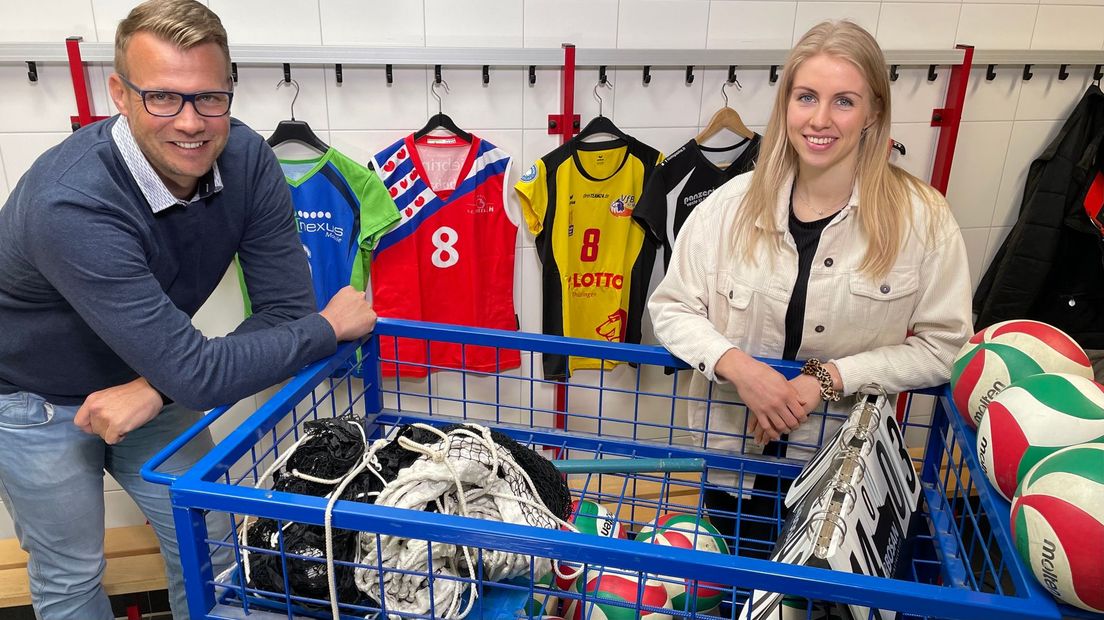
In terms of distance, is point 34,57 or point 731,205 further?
point 34,57

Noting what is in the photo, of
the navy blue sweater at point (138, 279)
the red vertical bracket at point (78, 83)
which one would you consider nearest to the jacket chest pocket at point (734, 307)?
the navy blue sweater at point (138, 279)

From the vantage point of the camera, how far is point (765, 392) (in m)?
1.45

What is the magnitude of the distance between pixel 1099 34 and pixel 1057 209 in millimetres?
649

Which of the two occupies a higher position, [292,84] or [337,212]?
[292,84]

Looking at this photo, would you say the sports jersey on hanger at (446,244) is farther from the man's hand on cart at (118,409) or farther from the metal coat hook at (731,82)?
the man's hand on cart at (118,409)

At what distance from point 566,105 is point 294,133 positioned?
839 millimetres

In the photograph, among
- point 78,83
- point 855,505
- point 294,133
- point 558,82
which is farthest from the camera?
point 558,82

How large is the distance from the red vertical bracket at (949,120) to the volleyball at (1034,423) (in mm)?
1682

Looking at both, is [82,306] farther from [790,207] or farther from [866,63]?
[866,63]

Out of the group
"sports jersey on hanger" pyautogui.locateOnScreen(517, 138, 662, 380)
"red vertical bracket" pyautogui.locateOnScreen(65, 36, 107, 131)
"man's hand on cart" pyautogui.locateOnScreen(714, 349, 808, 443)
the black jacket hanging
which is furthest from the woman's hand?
"red vertical bracket" pyautogui.locateOnScreen(65, 36, 107, 131)

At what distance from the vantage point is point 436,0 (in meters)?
2.44

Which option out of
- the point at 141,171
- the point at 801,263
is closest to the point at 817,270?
the point at 801,263

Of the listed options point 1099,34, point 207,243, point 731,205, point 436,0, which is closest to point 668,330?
point 731,205

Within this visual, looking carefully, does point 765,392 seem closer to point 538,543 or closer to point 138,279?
point 538,543
